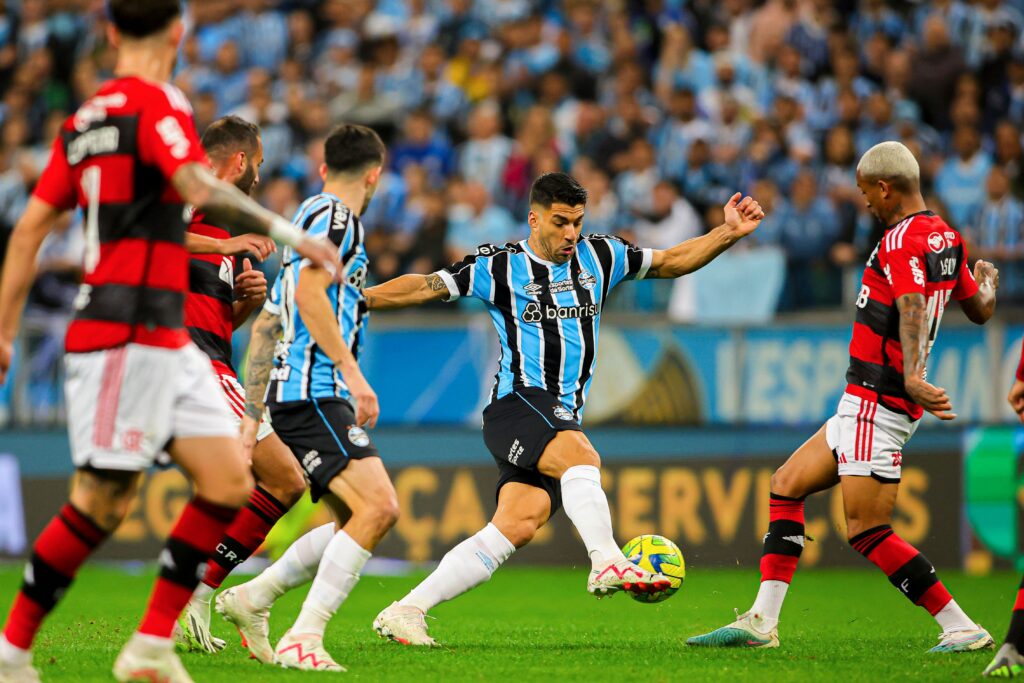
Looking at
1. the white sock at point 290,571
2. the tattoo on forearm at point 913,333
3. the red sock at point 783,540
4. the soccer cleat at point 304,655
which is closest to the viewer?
the soccer cleat at point 304,655

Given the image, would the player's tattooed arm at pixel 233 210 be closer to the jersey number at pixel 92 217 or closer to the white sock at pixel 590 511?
the jersey number at pixel 92 217

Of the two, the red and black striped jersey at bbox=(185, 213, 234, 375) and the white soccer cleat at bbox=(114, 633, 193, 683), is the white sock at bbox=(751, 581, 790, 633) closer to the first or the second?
the red and black striped jersey at bbox=(185, 213, 234, 375)

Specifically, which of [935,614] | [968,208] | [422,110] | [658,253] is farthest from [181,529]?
[422,110]

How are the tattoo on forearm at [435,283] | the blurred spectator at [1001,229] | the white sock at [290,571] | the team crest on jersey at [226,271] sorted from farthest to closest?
the blurred spectator at [1001,229] < the tattoo on forearm at [435,283] < the team crest on jersey at [226,271] < the white sock at [290,571]

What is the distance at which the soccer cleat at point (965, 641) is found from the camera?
6836mm

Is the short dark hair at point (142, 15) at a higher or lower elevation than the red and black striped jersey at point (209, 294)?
higher

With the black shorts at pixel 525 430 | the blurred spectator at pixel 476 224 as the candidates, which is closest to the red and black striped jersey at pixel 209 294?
the black shorts at pixel 525 430

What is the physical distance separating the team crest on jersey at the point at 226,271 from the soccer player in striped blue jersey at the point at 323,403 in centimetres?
64

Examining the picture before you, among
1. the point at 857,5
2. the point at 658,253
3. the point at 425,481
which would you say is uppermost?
the point at 857,5

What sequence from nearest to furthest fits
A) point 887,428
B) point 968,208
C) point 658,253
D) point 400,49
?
point 887,428 → point 658,253 → point 968,208 → point 400,49

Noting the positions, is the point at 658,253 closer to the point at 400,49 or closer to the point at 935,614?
the point at 935,614

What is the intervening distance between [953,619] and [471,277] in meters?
3.06

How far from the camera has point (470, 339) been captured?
42.3 ft

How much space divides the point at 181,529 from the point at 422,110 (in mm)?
12107
